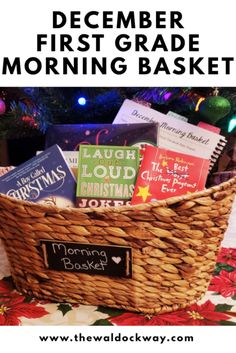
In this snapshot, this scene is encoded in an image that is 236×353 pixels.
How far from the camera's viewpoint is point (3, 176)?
0.99 metres

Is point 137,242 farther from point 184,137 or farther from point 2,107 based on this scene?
point 2,107

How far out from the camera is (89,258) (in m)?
0.92

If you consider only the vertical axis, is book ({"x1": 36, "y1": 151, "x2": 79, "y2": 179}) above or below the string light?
below

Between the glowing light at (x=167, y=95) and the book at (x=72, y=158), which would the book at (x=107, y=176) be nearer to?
the book at (x=72, y=158)

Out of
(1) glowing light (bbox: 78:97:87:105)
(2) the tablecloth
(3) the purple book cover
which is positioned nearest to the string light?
(1) glowing light (bbox: 78:97:87:105)

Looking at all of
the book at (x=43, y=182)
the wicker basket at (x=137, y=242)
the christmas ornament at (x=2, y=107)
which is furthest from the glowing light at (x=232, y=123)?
the christmas ornament at (x=2, y=107)

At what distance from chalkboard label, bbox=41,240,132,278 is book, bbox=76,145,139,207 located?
10 centimetres

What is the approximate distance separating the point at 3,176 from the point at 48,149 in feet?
0.37

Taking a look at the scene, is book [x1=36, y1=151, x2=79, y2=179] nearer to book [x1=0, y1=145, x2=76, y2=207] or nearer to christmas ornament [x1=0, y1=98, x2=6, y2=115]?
book [x1=0, y1=145, x2=76, y2=207]

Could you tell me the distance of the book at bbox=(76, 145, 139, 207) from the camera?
37.8 inches

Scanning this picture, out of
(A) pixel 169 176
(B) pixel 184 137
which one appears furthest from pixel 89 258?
(B) pixel 184 137

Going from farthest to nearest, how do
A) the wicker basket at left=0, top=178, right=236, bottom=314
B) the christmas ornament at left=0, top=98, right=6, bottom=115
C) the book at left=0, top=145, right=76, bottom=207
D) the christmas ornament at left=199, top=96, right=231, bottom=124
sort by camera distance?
the christmas ornament at left=0, top=98, right=6, bottom=115 < the christmas ornament at left=199, top=96, right=231, bottom=124 < the book at left=0, top=145, right=76, bottom=207 < the wicker basket at left=0, top=178, right=236, bottom=314

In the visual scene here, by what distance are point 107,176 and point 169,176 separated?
13cm

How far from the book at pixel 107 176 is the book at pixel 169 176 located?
0.03 m
